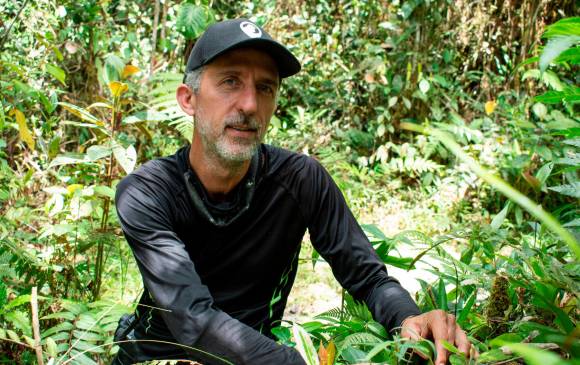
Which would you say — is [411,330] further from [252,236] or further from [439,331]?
[252,236]

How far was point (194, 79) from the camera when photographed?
2.25 metres

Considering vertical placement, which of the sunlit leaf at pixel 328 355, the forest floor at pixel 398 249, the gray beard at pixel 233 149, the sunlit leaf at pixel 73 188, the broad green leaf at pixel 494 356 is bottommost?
the forest floor at pixel 398 249

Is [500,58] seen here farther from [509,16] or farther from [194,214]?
[194,214]

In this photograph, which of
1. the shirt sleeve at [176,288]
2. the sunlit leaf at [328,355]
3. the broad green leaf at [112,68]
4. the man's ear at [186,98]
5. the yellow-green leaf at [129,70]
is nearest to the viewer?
the sunlit leaf at [328,355]

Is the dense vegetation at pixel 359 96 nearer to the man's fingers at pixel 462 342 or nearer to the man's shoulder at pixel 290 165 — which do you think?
the man's shoulder at pixel 290 165

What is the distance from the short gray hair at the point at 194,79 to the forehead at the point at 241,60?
70 millimetres

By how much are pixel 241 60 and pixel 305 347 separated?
116cm

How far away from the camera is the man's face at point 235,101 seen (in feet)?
6.98

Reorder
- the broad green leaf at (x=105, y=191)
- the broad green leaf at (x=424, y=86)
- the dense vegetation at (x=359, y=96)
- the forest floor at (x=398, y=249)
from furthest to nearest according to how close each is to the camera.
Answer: the broad green leaf at (x=424, y=86) < the dense vegetation at (x=359, y=96) < the forest floor at (x=398, y=249) < the broad green leaf at (x=105, y=191)

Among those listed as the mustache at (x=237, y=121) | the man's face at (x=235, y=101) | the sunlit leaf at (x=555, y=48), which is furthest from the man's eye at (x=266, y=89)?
the sunlit leaf at (x=555, y=48)

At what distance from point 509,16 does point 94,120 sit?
495 centimetres

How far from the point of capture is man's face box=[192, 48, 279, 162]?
2127 mm

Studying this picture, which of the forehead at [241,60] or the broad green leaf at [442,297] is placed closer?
the broad green leaf at [442,297]

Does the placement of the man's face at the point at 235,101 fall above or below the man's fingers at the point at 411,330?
above
